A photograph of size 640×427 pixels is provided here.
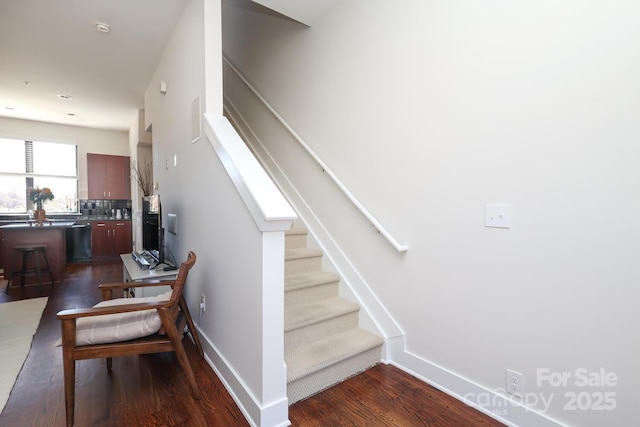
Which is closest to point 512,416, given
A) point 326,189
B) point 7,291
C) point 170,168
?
point 326,189

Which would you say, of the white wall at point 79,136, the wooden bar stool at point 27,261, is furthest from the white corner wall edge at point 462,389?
the white wall at point 79,136

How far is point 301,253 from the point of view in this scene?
2713 millimetres

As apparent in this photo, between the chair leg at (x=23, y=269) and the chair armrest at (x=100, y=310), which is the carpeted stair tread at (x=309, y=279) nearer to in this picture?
the chair armrest at (x=100, y=310)

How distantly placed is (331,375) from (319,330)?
323mm

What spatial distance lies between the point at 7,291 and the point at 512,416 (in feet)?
19.1

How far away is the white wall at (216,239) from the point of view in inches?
61.7

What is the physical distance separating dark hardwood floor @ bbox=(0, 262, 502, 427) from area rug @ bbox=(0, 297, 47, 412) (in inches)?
2.5

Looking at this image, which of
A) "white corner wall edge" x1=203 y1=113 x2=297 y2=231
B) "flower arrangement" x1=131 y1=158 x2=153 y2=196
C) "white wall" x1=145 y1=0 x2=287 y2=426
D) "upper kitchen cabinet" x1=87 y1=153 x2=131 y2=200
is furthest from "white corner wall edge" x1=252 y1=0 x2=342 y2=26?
"upper kitchen cabinet" x1=87 y1=153 x2=131 y2=200

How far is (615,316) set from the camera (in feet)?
4.28

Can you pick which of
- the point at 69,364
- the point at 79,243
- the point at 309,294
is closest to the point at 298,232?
the point at 309,294

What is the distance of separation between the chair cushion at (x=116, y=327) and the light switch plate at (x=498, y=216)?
1.95m

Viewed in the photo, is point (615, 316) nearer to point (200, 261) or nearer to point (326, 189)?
point (326, 189)

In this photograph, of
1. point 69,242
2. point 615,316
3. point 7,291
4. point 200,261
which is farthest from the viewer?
point 69,242

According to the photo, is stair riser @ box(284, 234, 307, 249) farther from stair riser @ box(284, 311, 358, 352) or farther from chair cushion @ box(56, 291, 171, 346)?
chair cushion @ box(56, 291, 171, 346)
